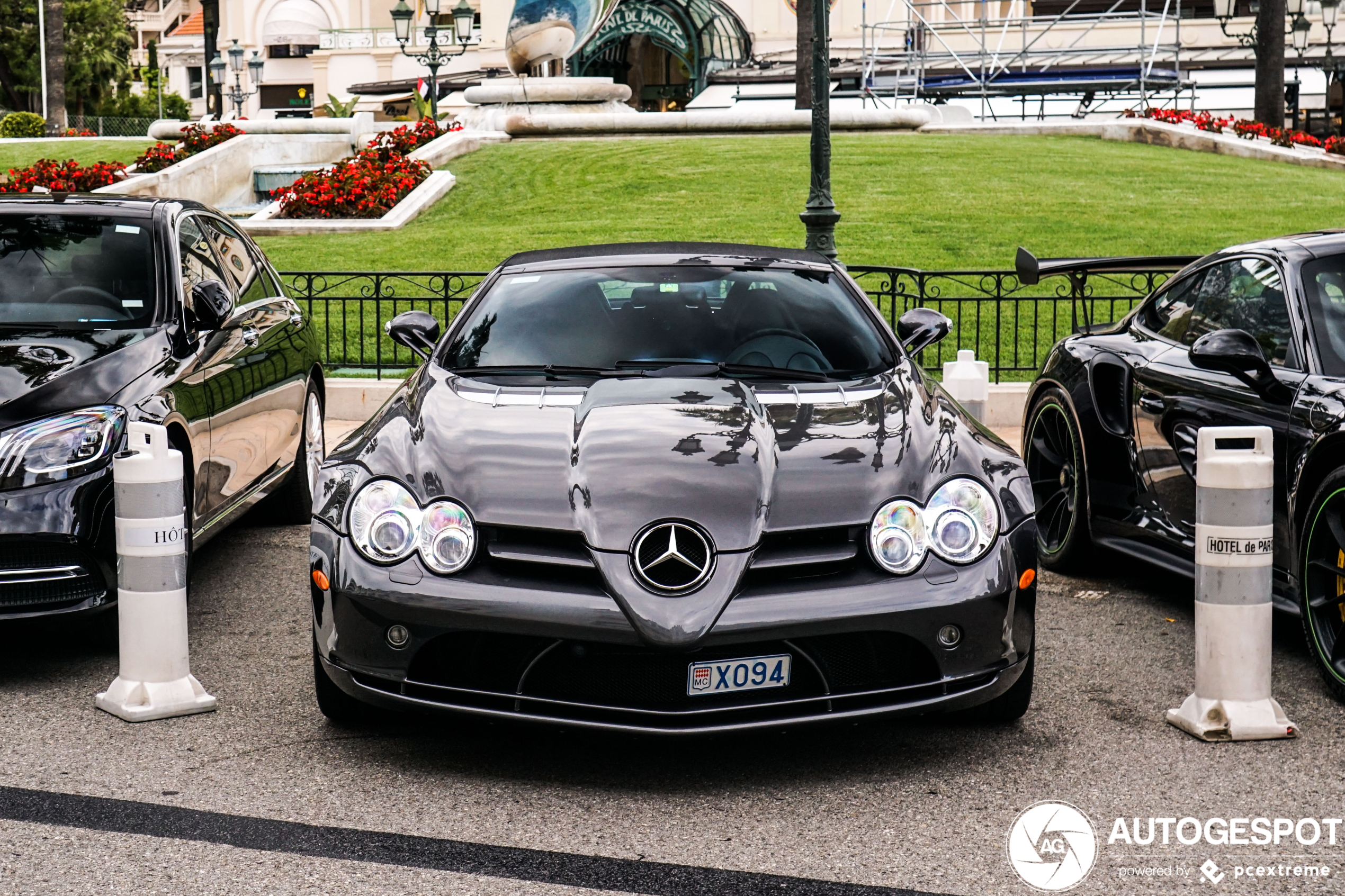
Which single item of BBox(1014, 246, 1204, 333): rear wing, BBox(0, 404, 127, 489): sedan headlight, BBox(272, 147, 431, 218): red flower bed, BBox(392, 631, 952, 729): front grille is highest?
BBox(272, 147, 431, 218): red flower bed

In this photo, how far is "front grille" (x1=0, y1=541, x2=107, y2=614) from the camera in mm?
5238

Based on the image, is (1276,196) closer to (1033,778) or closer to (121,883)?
(1033,778)

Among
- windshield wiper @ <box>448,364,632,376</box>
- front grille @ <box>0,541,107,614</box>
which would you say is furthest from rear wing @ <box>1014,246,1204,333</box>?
front grille @ <box>0,541,107,614</box>

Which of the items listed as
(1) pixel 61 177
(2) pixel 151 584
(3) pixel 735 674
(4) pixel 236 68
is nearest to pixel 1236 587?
(3) pixel 735 674

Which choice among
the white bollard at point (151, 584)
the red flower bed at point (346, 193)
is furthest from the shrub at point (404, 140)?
the white bollard at point (151, 584)

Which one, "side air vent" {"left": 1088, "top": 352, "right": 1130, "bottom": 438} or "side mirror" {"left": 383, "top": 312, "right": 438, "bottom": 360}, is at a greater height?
"side mirror" {"left": 383, "top": 312, "right": 438, "bottom": 360}

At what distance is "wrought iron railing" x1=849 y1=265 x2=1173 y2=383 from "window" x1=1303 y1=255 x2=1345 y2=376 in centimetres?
488

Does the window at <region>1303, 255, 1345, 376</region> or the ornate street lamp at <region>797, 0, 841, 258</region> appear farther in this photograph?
the ornate street lamp at <region>797, 0, 841, 258</region>

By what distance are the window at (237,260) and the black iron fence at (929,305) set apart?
3137 millimetres

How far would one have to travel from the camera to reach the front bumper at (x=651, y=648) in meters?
4.14

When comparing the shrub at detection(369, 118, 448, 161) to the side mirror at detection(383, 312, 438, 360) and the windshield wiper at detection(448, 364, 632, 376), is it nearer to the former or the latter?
the side mirror at detection(383, 312, 438, 360)

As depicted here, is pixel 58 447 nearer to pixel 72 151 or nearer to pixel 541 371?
pixel 541 371

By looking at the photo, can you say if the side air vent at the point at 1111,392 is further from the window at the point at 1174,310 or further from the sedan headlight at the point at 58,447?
the sedan headlight at the point at 58,447

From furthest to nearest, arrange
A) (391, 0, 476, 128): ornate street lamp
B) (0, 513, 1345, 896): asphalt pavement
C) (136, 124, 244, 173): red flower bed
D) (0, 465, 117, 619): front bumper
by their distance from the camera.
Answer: (391, 0, 476, 128): ornate street lamp < (136, 124, 244, 173): red flower bed < (0, 465, 117, 619): front bumper < (0, 513, 1345, 896): asphalt pavement
